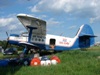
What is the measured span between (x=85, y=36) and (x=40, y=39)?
7054 millimetres

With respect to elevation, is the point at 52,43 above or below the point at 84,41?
below

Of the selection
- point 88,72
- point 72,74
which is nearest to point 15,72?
point 72,74

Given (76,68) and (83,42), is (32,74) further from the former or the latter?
(83,42)

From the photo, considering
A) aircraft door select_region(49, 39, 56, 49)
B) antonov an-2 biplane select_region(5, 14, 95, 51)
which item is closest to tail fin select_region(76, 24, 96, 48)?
antonov an-2 biplane select_region(5, 14, 95, 51)

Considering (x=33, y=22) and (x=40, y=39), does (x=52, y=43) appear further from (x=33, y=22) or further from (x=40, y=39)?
(x=33, y=22)

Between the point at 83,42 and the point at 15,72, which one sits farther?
the point at 83,42

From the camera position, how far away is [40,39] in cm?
2659

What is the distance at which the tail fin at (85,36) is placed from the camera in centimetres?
3022

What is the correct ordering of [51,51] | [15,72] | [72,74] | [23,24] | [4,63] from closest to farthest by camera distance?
[72,74], [15,72], [4,63], [23,24], [51,51]

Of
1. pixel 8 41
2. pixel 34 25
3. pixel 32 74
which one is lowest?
pixel 32 74

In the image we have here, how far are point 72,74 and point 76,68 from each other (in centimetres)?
121

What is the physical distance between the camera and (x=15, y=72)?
32.7 ft

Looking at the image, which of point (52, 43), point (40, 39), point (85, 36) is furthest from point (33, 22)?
point (85, 36)

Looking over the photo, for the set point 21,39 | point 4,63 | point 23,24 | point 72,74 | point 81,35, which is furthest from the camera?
point 81,35
